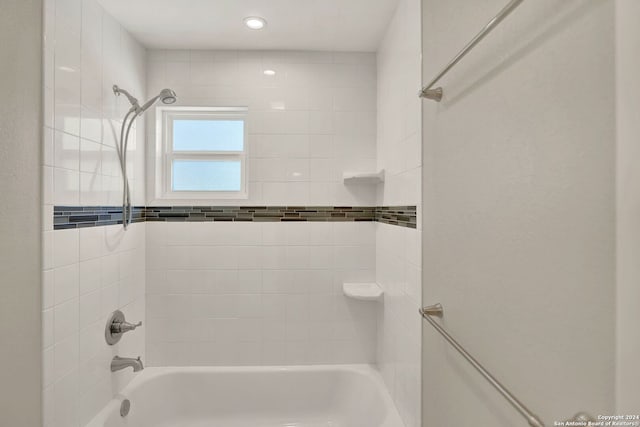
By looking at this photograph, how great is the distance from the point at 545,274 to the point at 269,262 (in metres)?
1.76

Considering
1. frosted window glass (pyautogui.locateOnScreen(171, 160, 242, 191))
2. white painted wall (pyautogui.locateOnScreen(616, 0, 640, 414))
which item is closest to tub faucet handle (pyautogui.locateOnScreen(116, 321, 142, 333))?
frosted window glass (pyautogui.locateOnScreen(171, 160, 242, 191))

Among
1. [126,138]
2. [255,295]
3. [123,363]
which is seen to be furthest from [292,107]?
[123,363]

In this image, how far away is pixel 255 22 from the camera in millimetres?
1824

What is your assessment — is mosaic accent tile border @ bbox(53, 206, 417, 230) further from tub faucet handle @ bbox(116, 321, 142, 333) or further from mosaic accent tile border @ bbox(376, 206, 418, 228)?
tub faucet handle @ bbox(116, 321, 142, 333)

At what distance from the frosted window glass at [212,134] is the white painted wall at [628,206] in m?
2.11

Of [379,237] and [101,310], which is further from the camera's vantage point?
[379,237]

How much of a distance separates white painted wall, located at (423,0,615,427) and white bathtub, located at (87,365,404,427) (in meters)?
1.17

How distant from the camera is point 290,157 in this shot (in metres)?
2.18

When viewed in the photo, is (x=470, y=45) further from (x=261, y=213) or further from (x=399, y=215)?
(x=261, y=213)

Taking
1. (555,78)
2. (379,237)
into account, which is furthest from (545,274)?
(379,237)

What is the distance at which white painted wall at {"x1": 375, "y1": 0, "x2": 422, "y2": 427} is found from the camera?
4.47 feet

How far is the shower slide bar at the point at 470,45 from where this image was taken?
629 millimetres
